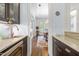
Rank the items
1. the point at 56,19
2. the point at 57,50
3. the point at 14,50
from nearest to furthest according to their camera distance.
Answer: the point at 14,50 < the point at 57,50 < the point at 56,19

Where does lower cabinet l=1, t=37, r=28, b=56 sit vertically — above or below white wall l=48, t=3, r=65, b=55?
→ below

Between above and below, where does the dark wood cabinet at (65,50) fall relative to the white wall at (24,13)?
below

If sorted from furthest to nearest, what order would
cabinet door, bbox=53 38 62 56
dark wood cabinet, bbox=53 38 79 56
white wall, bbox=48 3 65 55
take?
white wall, bbox=48 3 65 55
cabinet door, bbox=53 38 62 56
dark wood cabinet, bbox=53 38 79 56

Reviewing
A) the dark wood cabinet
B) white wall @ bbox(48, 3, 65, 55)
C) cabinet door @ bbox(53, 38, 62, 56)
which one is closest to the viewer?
the dark wood cabinet

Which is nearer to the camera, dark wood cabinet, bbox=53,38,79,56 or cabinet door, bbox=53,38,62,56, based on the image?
dark wood cabinet, bbox=53,38,79,56

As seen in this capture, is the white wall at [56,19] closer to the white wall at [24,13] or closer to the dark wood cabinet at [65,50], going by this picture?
the white wall at [24,13]

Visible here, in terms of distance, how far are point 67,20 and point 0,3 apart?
80.7 inches

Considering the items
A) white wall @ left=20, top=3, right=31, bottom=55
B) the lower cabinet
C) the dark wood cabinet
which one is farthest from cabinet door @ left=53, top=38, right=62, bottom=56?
white wall @ left=20, top=3, right=31, bottom=55

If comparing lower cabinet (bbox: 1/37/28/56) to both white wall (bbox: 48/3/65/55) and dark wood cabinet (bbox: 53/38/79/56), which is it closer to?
dark wood cabinet (bbox: 53/38/79/56)

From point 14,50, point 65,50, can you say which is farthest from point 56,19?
point 14,50

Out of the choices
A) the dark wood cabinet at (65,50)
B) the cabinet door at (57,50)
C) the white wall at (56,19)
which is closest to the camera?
the dark wood cabinet at (65,50)

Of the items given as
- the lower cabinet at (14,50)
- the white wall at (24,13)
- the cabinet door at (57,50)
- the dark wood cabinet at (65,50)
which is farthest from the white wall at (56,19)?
the lower cabinet at (14,50)

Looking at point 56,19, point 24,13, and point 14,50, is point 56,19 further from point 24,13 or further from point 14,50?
point 14,50

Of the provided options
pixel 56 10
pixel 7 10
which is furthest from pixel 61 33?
pixel 7 10
